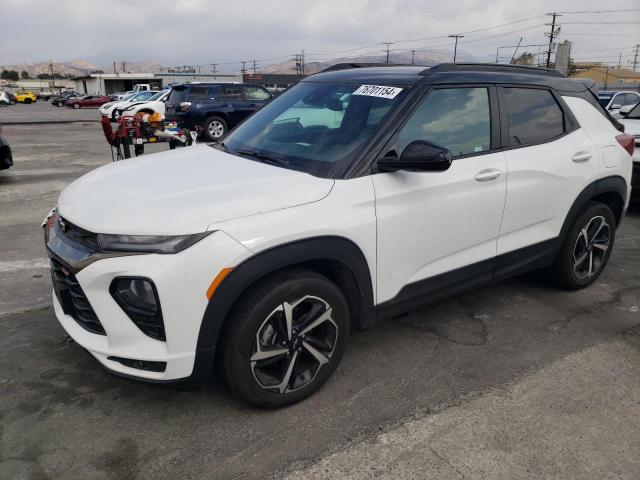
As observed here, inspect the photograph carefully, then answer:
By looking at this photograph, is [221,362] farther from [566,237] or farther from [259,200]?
[566,237]

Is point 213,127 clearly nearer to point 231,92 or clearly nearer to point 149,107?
point 231,92

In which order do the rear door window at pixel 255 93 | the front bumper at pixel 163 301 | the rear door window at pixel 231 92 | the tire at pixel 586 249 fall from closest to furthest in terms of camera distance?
the front bumper at pixel 163 301 < the tire at pixel 586 249 < the rear door window at pixel 231 92 < the rear door window at pixel 255 93

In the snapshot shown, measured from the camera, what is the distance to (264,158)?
318 cm

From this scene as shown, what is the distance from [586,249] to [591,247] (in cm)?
8

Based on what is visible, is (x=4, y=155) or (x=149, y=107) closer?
(x=4, y=155)

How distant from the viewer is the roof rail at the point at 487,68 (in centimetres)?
333

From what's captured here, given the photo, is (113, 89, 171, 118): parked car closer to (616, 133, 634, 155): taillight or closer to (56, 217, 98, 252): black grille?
(56, 217, 98, 252): black grille

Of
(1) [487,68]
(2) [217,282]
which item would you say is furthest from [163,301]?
(1) [487,68]

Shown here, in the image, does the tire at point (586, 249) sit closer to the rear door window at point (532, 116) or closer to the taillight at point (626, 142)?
the taillight at point (626, 142)

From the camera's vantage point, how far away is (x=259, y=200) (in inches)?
99.7

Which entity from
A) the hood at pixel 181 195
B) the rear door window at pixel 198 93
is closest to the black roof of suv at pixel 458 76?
the hood at pixel 181 195

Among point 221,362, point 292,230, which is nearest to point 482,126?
point 292,230

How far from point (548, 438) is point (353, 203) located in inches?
60.2

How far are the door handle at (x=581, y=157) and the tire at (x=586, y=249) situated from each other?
409 mm
